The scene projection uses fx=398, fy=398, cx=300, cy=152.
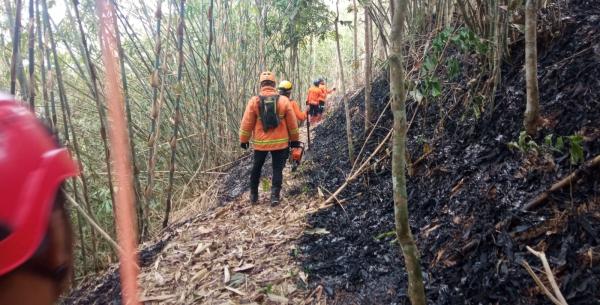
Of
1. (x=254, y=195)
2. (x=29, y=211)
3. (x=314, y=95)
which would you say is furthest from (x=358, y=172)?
(x=314, y=95)

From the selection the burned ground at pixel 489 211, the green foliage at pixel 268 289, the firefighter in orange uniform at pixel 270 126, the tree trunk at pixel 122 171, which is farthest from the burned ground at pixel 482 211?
the firefighter in orange uniform at pixel 270 126

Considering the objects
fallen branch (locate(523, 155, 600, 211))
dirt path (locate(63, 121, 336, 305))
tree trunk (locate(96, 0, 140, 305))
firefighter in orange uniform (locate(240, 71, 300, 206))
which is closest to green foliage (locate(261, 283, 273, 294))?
dirt path (locate(63, 121, 336, 305))

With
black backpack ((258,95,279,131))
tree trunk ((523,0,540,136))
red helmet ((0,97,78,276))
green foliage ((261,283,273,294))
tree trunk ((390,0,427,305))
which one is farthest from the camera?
black backpack ((258,95,279,131))

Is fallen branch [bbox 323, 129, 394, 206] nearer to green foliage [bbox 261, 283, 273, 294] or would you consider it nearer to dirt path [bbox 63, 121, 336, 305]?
dirt path [bbox 63, 121, 336, 305]

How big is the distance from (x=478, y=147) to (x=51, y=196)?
2.43m

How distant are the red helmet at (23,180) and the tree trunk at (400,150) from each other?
1124 millimetres

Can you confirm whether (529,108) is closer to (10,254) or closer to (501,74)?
(501,74)

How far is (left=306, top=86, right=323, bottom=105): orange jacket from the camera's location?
8852 millimetres

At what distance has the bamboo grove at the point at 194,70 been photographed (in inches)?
124

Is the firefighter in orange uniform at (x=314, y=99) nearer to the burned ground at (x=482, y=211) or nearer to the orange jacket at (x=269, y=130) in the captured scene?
the orange jacket at (x=269, y=130)

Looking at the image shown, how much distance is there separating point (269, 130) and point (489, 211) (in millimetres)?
2297

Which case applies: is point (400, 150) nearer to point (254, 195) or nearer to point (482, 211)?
point (482, 211)

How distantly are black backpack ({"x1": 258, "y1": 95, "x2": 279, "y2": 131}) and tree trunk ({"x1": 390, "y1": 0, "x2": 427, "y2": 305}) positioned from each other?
231cm

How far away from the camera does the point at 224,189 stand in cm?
517
